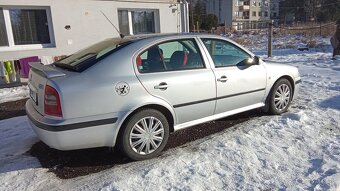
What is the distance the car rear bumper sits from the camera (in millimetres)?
3221

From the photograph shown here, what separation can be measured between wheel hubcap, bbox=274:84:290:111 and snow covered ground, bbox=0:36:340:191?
0.25 metres

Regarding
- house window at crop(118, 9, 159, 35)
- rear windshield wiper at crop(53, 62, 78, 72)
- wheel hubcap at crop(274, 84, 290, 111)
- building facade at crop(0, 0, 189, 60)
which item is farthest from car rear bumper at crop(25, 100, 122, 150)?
house window at crop(118, 9, 159, 35)

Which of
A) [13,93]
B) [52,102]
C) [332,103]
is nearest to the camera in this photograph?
[52,102]

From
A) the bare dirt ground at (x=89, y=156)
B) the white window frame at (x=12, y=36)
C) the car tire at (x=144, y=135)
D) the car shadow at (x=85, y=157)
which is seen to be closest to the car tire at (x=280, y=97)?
the bare dirt ground at (x=89, y=156)

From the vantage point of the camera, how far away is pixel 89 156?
393 cm

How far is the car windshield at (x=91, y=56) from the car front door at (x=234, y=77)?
1257mm

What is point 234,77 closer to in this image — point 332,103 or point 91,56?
point 91,56

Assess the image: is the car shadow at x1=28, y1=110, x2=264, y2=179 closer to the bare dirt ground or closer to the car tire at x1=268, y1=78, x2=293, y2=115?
the bare dirt ground

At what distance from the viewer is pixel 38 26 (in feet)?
29.9

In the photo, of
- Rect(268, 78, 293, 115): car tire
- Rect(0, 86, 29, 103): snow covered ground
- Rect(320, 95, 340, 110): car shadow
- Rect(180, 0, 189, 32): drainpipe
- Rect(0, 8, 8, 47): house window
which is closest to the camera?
Rect(268, 78, 293, 115): car tire

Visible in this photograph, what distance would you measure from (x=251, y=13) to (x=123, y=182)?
8551 centimetres

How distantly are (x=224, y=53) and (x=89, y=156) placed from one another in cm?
245

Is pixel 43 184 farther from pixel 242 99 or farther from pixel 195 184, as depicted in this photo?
pixel 242 99

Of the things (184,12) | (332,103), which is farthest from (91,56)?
(184,12)
